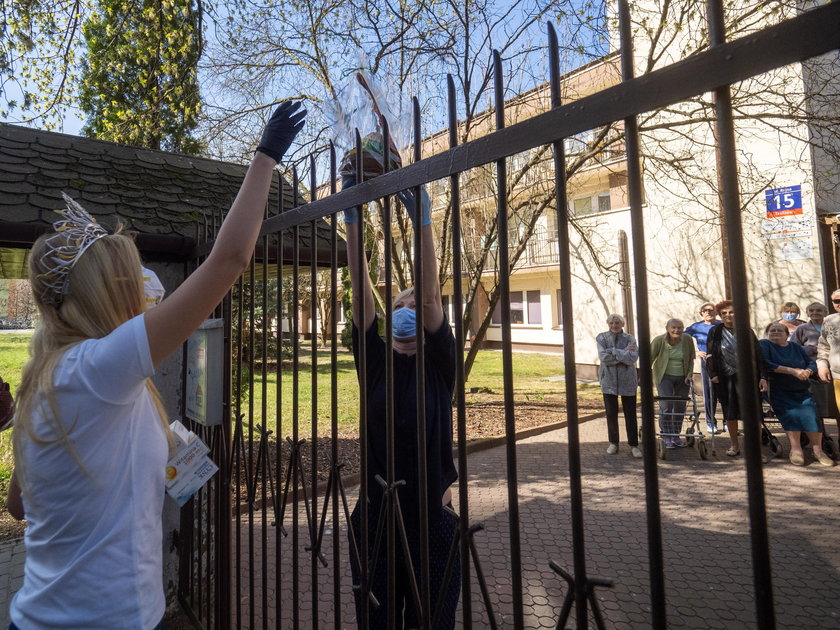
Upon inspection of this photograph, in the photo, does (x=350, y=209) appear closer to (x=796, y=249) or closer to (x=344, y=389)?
(x=796, y=249)

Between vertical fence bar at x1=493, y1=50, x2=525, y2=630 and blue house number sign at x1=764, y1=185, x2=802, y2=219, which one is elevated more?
blue house number sign at x1=764, y1=185, x2=802, y2=219

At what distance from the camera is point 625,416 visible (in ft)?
23.5

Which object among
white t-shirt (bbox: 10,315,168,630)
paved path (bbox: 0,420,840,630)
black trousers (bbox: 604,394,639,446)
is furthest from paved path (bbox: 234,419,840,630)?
white t-shirt (bbox: 10,315,168,630)

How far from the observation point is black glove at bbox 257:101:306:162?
5.13 ft

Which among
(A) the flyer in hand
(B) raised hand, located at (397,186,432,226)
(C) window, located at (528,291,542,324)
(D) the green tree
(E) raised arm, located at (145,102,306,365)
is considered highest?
(D) the green tree

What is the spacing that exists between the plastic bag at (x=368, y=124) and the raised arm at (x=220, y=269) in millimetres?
364

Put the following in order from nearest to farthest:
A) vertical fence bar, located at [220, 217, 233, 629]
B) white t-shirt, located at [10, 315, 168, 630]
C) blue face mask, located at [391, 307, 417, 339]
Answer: white t-shirt, located at [10, 315, 168, 630], blue face mask, located at [391, 307, 417, 339], vertical fence bar, located at [220, 217, 233, 629]

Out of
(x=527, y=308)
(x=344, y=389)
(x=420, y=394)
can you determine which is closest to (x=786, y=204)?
(x=420, y=394)

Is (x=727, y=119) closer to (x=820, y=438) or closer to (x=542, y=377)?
(x=820, y=438)

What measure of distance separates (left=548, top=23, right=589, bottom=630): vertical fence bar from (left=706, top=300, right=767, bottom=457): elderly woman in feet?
20.7

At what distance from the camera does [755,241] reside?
10.1m

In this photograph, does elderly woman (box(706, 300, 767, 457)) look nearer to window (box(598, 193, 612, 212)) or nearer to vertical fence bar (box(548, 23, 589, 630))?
vertical fence bar (box(548, 23, 589, 630))

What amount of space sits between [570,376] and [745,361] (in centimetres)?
38

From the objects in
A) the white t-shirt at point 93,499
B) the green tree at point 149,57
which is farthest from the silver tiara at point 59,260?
the green tree at point 149,57
